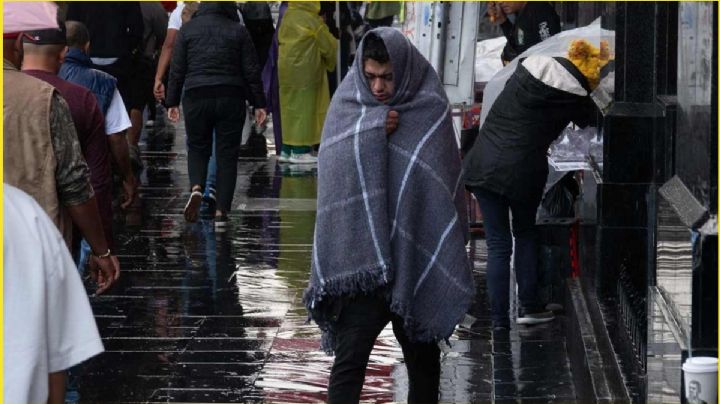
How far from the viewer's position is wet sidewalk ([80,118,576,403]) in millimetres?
7152

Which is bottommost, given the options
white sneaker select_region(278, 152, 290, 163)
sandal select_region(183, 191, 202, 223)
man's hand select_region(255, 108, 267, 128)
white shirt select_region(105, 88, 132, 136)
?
white sneaker select_region(278, 152, 290, 163)

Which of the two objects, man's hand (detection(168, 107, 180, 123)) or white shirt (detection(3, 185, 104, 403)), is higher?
white shirt (detection(3, 185, 104, 403))

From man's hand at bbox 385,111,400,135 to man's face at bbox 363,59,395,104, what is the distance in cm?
7

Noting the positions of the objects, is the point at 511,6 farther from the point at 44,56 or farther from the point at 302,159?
the point at 44,56

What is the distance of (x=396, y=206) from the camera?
230 inches

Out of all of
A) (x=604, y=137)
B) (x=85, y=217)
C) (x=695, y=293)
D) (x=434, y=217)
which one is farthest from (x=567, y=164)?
(x=695, y=293)

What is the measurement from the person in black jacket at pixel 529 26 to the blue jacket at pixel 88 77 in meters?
3.56

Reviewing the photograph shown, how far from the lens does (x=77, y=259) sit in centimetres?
686

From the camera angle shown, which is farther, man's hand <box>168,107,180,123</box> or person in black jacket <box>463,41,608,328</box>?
man's hand <box>168,107,180,123</box>

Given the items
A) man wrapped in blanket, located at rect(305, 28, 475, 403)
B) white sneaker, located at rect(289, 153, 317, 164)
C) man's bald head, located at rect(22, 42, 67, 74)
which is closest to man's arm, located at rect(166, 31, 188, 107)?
white sneaker, located at rect(289, 153, 317, 164)

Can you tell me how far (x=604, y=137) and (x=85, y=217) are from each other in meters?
2.54

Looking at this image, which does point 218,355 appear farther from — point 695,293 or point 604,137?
point 695,293

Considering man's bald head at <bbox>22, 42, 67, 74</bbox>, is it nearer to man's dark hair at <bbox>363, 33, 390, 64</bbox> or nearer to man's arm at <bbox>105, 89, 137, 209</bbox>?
man's dark hair at <bbox>363, 33, 390, 64</bbox>

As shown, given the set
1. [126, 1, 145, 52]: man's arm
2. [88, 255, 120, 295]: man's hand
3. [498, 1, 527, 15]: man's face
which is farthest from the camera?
[126, 1, 145, 52]: man's arm
